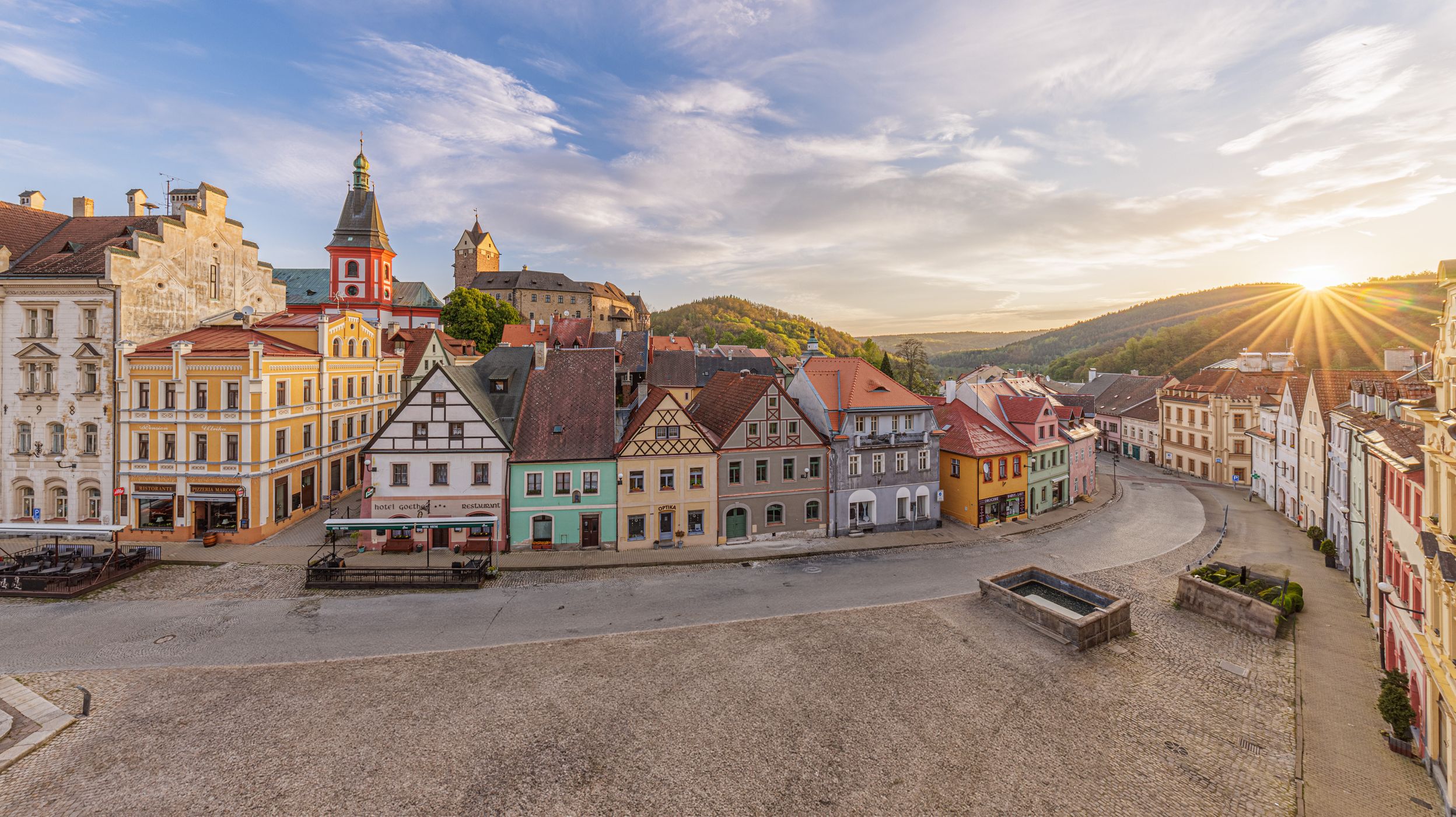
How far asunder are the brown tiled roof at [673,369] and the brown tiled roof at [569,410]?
64.5 feet

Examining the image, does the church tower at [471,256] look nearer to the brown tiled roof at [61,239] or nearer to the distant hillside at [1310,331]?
the brown tiled roof at [61,239]

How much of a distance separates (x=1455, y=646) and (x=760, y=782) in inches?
567

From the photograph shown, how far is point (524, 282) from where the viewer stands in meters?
124

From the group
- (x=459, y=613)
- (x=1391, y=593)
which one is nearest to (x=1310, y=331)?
(x=1391, y=593)

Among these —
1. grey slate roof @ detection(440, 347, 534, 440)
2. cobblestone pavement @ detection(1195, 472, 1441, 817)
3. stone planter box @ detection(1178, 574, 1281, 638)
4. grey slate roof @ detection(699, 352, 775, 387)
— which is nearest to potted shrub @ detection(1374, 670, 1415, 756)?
cobblestone pavement @ detection(1195, 472, 1441, 817)

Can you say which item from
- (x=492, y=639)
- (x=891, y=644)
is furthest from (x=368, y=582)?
(x=891, y=644)

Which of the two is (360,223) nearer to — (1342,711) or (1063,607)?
(1063,607)

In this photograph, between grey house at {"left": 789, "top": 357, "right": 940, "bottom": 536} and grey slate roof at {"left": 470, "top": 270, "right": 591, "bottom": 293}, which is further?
grey slate roof at {"left": 470, "top": 270, "right": 591, "bottom": 293}

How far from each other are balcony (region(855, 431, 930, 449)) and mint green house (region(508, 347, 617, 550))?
14.1 m

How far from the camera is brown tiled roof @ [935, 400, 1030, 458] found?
34625 mm

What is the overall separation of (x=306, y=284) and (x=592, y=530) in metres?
60.7

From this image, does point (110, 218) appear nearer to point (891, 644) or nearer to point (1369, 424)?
point (891, 644)

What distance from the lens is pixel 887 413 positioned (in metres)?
32.8

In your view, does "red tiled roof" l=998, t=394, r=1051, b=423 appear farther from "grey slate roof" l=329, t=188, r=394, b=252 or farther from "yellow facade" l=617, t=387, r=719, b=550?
"grey slate roof" l=329, t=188, r=394, b=252
